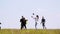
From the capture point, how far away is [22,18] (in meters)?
23.0

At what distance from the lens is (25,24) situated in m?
23.2

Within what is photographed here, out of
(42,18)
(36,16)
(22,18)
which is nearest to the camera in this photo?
(22,18)

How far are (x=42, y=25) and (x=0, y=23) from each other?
4.70 meters

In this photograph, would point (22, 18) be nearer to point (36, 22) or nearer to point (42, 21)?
point (36, 22)

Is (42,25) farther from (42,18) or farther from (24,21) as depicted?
(24,21)

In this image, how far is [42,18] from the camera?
26672 millimetres

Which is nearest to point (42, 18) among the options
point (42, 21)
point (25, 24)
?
point (42, 21)

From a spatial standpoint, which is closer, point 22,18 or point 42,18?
point 22,18

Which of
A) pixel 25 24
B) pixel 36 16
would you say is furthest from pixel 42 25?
pixel 25 24

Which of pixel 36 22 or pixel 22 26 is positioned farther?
pixel 36 22

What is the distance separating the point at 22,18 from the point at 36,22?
268cm

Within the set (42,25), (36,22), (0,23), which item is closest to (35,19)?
(36,22)

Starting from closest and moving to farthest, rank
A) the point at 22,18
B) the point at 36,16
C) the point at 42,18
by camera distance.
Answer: the point at 22,18, the point at 36,16, the point at 42,18

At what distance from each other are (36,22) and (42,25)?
190 centimetres
